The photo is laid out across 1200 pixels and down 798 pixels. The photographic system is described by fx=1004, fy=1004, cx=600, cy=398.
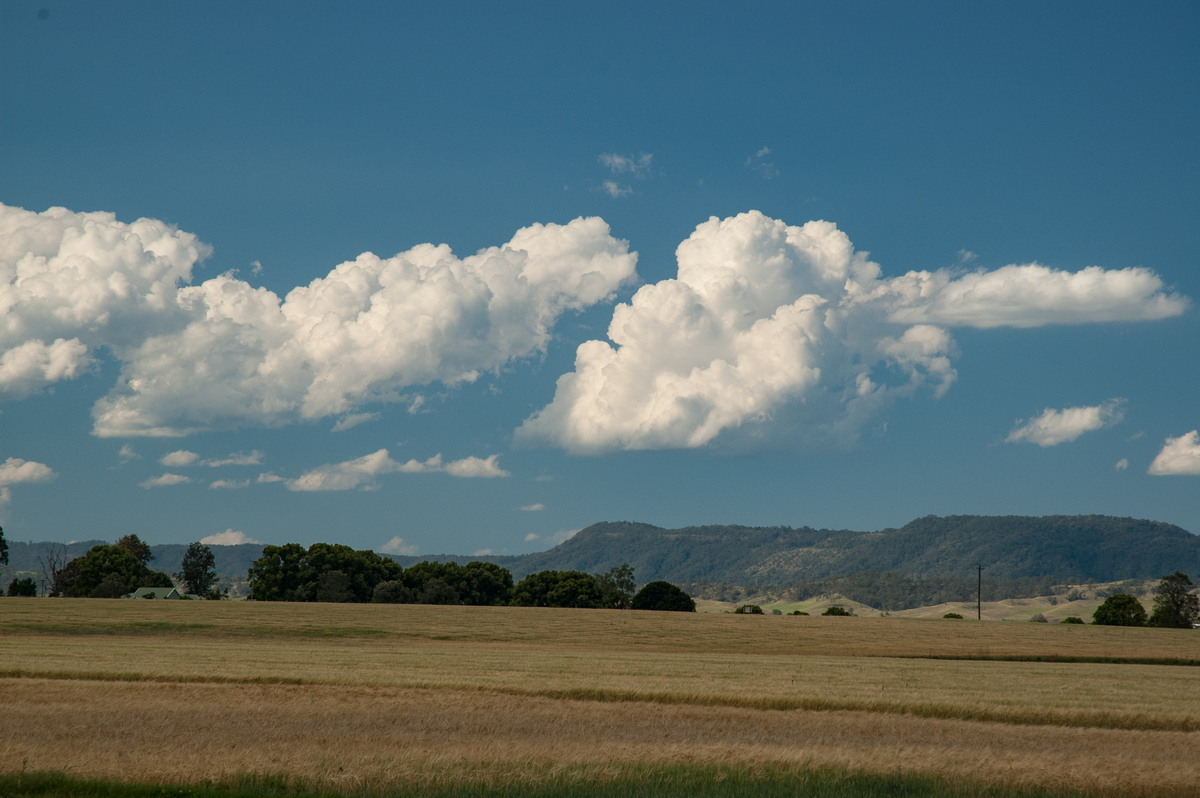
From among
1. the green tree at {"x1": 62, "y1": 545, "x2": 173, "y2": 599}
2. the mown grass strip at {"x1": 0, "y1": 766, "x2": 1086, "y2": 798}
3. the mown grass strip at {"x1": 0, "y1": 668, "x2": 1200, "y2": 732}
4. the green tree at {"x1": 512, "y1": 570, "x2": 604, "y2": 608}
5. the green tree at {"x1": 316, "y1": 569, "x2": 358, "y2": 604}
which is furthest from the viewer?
the green tree at {"x1": 62, "y1": 545, "x2": 173, "y2": 599}

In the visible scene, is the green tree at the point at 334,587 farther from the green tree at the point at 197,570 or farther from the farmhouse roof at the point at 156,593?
the green tree at the point at 197,570

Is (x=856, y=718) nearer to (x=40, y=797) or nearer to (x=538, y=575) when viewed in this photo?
(x=40, y=797)

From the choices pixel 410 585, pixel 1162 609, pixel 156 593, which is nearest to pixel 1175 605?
pixel 1162 609

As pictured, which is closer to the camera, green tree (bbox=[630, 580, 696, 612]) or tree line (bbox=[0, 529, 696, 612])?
green tree (bbox=[630, 580, 696, 612])

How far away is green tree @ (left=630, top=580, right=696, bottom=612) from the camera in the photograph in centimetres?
13388

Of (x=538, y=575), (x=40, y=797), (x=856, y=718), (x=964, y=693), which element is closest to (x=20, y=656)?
(x=40, y=797)

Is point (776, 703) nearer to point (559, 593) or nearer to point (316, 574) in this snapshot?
point (559, 593)

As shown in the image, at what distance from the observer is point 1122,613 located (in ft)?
428

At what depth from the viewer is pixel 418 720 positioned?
28641 millimetres

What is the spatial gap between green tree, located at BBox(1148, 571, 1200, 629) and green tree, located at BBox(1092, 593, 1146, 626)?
435 cm

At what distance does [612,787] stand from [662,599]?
117400mm

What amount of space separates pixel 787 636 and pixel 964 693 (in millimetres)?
50138

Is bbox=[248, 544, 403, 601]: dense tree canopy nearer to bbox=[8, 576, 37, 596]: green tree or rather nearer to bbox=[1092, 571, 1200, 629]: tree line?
bbox=[8, 576, 37, 596]: green tree

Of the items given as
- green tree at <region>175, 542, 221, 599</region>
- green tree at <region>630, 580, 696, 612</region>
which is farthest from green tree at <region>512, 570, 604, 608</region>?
green tree at <region>175, 542, 221, 599</region>
